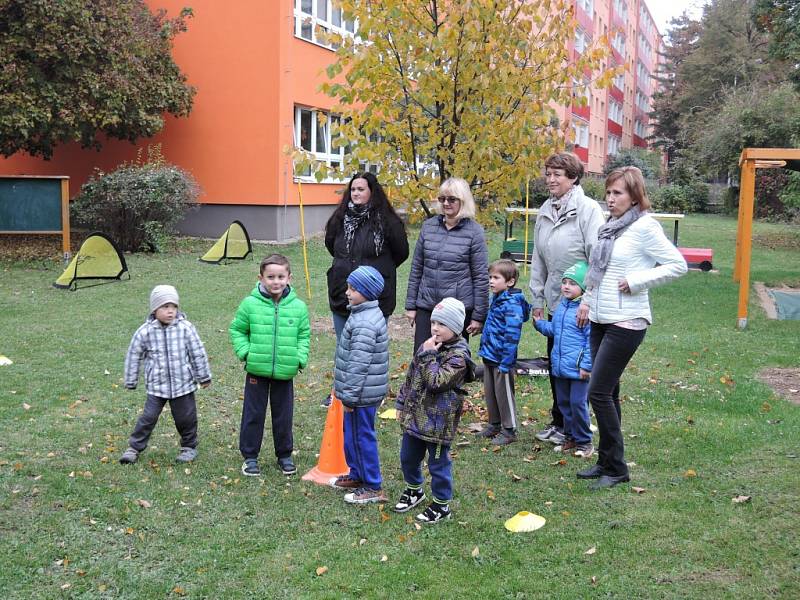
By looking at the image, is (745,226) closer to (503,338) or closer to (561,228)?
(561,228)

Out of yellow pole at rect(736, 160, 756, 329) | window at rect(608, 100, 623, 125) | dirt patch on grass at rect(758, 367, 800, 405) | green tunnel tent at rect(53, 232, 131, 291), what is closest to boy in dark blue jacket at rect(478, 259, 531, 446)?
dirt patch on grass at rect(758, 367, 800, 405)

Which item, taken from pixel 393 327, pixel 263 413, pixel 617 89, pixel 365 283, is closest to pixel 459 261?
pixel 365 283

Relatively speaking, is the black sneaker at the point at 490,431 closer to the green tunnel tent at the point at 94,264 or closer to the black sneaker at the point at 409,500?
the black sneaker at the point at 409,500

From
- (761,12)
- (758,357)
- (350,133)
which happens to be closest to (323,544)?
(350,133)

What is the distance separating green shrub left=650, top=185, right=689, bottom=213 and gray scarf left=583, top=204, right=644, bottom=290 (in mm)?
38344

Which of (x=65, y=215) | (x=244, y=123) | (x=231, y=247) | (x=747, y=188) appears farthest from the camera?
(x=244, y=123)

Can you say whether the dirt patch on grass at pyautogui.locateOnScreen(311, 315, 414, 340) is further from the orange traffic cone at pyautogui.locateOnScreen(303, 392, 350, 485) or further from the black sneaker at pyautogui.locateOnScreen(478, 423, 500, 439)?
the orange traffic cone at pyautogui.locateOnScreen(303, 392, 350, 485)

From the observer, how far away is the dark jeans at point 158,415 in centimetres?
547

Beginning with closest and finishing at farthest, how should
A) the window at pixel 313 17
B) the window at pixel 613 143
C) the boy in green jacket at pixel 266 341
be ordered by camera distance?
the boy in green jacket at pixel 266 341 → the window at pixel 313 17 → the window at pixel 613 143

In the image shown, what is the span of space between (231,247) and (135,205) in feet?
7.67

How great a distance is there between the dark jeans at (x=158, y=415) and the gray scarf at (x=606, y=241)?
2.83 meters

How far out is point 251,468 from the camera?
5305 millimetres

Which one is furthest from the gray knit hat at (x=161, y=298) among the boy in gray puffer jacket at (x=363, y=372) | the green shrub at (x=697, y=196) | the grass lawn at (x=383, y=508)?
the green shrub at (x=697, y=196)

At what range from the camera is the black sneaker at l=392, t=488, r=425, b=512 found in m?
4.72
